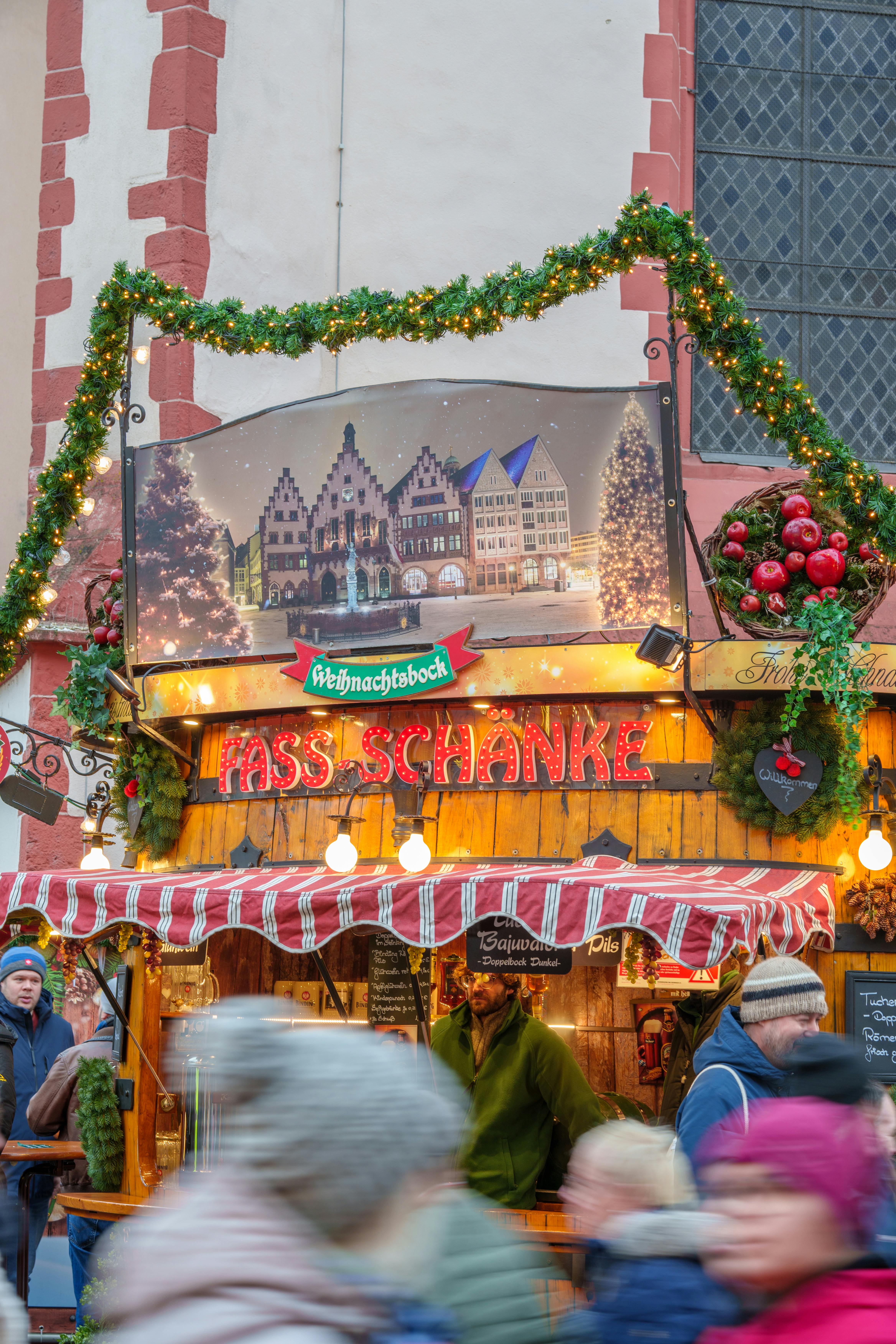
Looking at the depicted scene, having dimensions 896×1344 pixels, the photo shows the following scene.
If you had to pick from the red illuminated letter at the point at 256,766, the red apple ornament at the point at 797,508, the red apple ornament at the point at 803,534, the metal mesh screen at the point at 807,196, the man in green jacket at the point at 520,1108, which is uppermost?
the metal mesh screen at the point at 807,196

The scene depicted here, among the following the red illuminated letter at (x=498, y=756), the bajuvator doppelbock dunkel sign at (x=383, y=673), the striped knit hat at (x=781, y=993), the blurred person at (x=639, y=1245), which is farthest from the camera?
the red illuminated letter at (x=498, y=756)

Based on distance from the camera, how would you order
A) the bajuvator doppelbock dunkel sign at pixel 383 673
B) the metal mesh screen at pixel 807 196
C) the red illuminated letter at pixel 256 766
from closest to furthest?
the bajuvator doppelbock dunkel sign at pixel 383 673 < the red illuminated letter at pixel 256 766 < the metal mesh screen at pixel 807 196

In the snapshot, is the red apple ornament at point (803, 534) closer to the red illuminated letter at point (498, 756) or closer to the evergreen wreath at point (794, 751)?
the evergreen wreath at point (794, 751)

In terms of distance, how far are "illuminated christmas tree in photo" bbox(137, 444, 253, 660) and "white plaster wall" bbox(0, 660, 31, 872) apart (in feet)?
7.82

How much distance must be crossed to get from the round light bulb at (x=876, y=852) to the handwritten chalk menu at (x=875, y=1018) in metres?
0.60

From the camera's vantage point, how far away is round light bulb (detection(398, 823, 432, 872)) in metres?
7.20

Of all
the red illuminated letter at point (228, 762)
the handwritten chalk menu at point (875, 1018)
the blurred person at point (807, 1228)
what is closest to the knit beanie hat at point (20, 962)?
the red illuminated letter at point (228, 762)

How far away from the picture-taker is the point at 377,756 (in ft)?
26.2

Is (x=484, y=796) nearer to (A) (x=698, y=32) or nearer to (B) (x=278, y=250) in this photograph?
(B) (x=278, y=250)

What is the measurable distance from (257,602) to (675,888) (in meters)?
3.06

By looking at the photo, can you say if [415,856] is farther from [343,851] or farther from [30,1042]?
[30,1042]

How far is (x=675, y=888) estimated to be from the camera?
243 inches

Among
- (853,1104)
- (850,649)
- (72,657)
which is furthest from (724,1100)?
(72,657)

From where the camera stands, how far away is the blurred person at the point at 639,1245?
253cm
